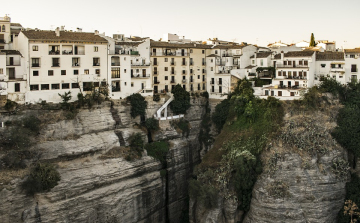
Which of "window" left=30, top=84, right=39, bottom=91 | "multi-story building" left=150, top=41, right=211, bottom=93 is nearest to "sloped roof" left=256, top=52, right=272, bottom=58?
"multi-story building" left=150, top=41, right=211, bottom=93

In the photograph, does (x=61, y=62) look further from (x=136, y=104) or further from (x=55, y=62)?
(x=136, y=104)

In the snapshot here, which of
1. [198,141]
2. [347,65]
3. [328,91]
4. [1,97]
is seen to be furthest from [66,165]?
[347,65]

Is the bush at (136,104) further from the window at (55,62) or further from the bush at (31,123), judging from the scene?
the bush at (31,123)

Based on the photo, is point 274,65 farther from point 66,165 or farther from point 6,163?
point 6,163

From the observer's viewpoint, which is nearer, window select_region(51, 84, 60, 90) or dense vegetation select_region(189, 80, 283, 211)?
dense vegetation select_region(189, 80, 283, 211)

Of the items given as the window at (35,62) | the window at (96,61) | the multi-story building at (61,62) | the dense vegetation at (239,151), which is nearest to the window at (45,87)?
the multi-story building at (61,62)

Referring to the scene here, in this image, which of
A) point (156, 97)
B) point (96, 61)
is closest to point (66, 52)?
point (96, 61)

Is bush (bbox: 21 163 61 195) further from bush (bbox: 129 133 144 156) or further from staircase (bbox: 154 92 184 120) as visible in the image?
staircase (bbox: 154 92 184 120)
